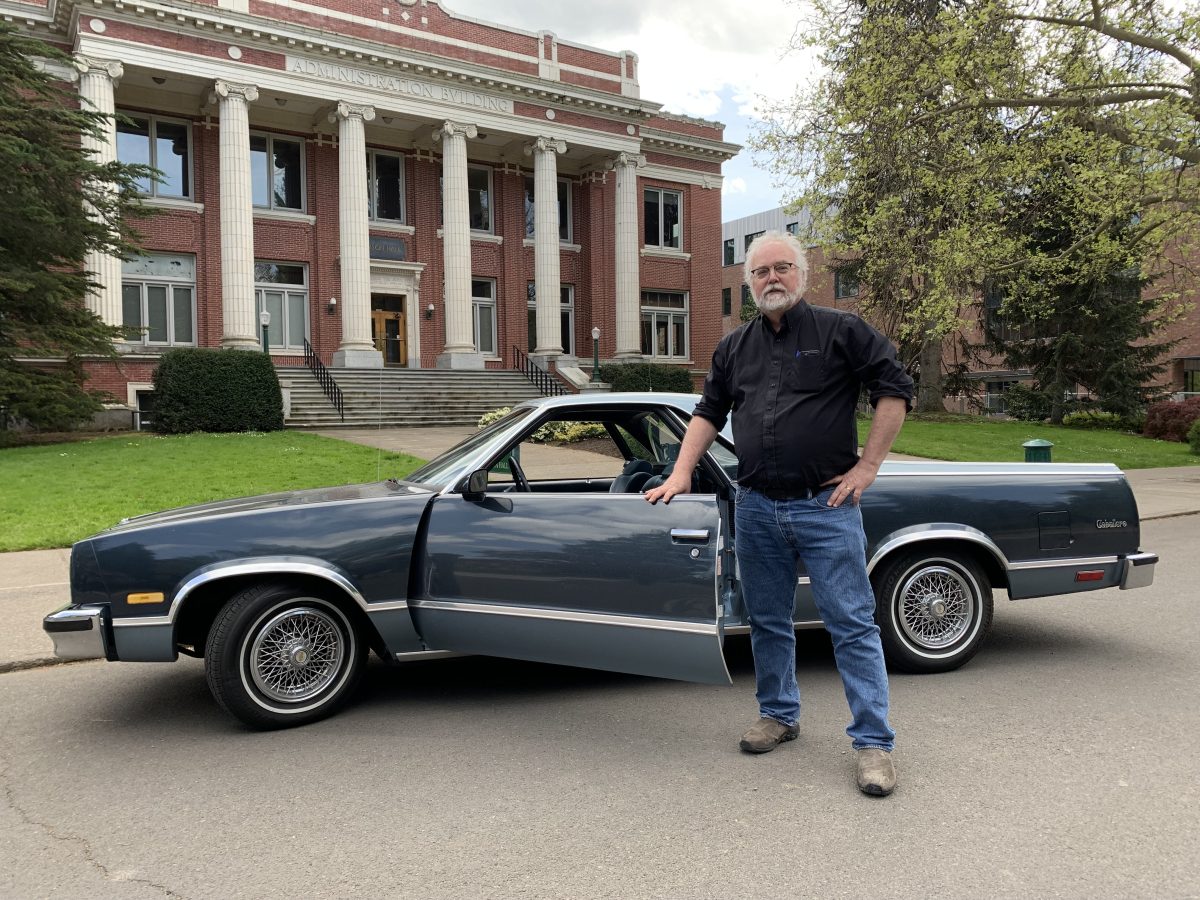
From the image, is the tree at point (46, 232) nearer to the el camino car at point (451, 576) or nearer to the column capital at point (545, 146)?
the el camino car at point (451, 576)

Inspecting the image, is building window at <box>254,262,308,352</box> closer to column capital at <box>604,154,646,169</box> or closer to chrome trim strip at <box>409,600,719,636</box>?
column capital at <box>604,154,646,169</box>

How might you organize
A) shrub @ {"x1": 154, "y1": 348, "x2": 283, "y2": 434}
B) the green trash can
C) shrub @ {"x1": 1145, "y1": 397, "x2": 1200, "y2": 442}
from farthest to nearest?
shrub @ {"x1": 1145, "y1": 397, "x2": 1200, "y2": 442} < shrub @ {"x1": 154, "y1": 348, "x2": 283, "y2": 434} < the green trash can

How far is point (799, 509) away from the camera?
3.62 m

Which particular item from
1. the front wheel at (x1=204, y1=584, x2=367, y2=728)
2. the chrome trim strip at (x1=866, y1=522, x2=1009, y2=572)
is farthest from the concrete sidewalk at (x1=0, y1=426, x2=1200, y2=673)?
the chrome trim strip at (x1=866, y1=522, x2=1009, y2=572)

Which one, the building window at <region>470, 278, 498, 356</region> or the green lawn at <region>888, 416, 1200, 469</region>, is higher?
the building window at <region>470, 278, 498, 356</region>

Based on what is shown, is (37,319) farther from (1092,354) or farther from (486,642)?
(1092,354)

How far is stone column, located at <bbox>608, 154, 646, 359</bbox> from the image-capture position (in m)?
32.4

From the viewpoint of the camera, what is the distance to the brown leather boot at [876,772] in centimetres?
341

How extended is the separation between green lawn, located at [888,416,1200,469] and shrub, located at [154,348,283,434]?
14.6 meters

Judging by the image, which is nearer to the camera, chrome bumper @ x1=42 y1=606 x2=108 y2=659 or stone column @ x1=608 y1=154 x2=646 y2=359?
chrome bumper @ x1=42 y1=606 x2=108 y2=659

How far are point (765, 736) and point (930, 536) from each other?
165cm

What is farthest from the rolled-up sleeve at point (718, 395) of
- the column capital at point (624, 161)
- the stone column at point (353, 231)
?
the column capital at point (624, 161)

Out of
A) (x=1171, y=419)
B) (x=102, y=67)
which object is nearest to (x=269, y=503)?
(x=102, y=67)

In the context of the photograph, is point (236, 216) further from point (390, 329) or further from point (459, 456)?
point (459, 456)
